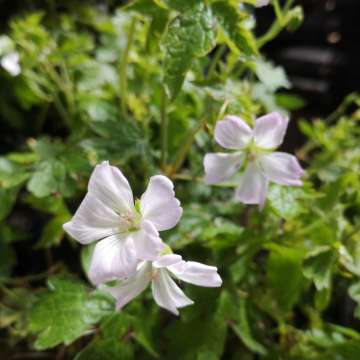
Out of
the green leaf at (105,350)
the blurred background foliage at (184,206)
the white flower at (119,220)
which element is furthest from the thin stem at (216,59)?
the green leaf at (105,350)

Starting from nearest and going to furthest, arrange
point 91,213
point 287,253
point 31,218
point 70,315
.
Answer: point 91,213, point 70,315, point 287,253, point 31,218

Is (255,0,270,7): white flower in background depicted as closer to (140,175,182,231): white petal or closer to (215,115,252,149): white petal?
(215,115,252,149): white petal

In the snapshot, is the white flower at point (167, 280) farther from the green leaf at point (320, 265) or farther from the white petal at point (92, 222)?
the green leaf at point (320, 265)

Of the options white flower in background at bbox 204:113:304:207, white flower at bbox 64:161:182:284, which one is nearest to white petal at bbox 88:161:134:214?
white flower at bbox 64:161:182:284

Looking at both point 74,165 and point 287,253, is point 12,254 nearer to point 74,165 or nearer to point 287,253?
point 74,165

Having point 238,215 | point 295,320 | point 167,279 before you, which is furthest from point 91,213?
point 295,320

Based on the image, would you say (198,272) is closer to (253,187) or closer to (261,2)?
(253,187)

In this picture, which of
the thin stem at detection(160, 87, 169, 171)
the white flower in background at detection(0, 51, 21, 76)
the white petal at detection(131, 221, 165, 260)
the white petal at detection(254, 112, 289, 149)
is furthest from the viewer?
the white flower in background at detection(0, 51, 21, 76)
